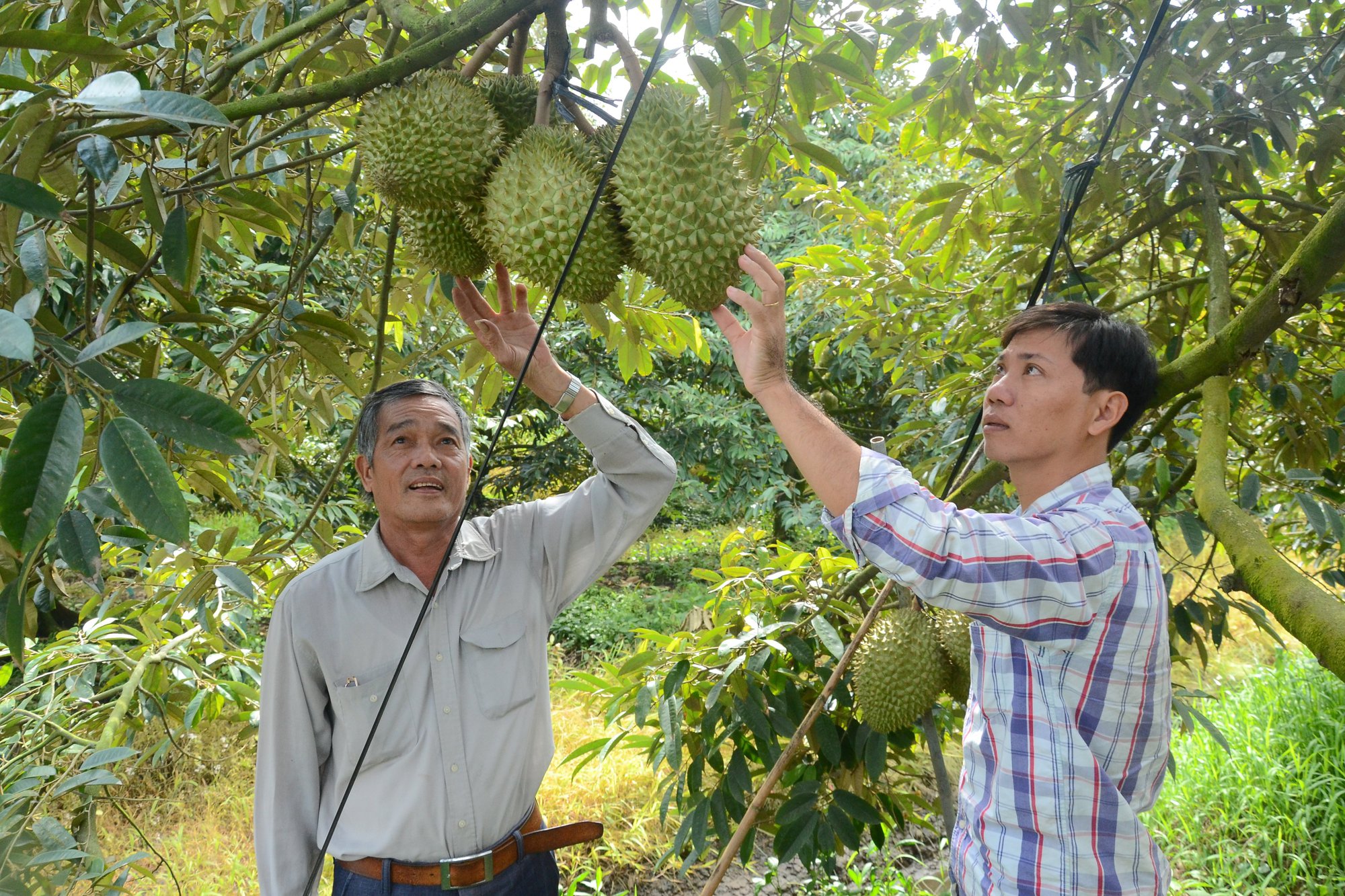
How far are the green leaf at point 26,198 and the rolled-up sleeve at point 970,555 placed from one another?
0.75 meters

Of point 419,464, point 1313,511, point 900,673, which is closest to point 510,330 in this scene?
point 419,464

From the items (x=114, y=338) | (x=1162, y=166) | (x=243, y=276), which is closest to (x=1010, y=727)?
(x=114, y=338)

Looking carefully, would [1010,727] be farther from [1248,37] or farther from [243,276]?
[243,276]

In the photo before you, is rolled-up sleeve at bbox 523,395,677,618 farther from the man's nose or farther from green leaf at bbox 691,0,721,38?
green leaf at bbox 691,0,721,38

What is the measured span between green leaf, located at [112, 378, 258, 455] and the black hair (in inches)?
39.9

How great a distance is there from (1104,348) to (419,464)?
3.83 ft

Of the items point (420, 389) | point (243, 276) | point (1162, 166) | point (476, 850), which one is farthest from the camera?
point (243, 276)

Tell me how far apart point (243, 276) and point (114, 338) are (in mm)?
3639

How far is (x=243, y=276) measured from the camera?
156 inches

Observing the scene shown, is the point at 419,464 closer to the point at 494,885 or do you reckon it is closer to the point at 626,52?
the point at 494,885

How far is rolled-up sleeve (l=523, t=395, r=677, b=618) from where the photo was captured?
5.44 ft

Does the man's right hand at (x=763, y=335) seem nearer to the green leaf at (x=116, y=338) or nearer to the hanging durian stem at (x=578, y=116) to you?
the hanging durian stem at (x=578, y=116)

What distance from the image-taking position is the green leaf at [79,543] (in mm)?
919

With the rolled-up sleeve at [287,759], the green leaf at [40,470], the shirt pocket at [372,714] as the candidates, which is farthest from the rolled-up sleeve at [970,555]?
the rolled-up sleeve at [287,759]
